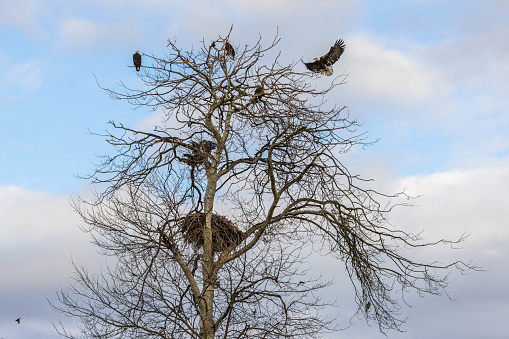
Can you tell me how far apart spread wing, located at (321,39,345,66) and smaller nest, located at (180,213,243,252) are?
477cm

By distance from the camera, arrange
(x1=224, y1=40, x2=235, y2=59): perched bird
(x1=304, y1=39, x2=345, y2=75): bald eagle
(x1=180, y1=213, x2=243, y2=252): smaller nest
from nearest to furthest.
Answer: (x1=180, y1=213, x2=243, y2=252): smaller nest → (x1=224, y1=40, x2=235, y2=59): perched bird → (x1=304, y1=39, x2=345, y2=75): bald eagle

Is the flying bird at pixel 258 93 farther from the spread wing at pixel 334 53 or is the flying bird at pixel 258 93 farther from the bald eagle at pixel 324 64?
the spread wing at pixel 334 53

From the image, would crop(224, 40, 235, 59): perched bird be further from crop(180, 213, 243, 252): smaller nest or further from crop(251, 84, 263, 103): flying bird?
crop(180, 213, 243, 252): smaller nest

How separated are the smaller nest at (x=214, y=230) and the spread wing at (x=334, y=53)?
4.77 m

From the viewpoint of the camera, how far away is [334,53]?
621 inches

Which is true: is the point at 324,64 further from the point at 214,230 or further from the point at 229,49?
the point at 214,230

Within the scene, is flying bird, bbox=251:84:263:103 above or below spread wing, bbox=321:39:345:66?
below

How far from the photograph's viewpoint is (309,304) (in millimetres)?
10719

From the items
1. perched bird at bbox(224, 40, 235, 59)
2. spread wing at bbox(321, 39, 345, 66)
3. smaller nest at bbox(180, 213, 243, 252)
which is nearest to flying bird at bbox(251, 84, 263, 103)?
perched bird at bbox(224, 40, 235, 59)

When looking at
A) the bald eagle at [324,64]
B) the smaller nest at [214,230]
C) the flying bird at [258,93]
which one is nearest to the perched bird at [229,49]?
the flying bird at [258,93]

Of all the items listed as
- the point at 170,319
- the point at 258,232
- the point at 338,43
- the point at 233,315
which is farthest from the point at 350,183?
the point at 338,43

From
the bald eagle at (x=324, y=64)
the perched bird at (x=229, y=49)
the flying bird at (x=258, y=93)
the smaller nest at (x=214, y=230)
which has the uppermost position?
the bald eagle at (x=324, y=64)

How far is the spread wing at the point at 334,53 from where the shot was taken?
48.5 ft

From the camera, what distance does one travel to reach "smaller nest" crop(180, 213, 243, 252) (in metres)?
11.8
